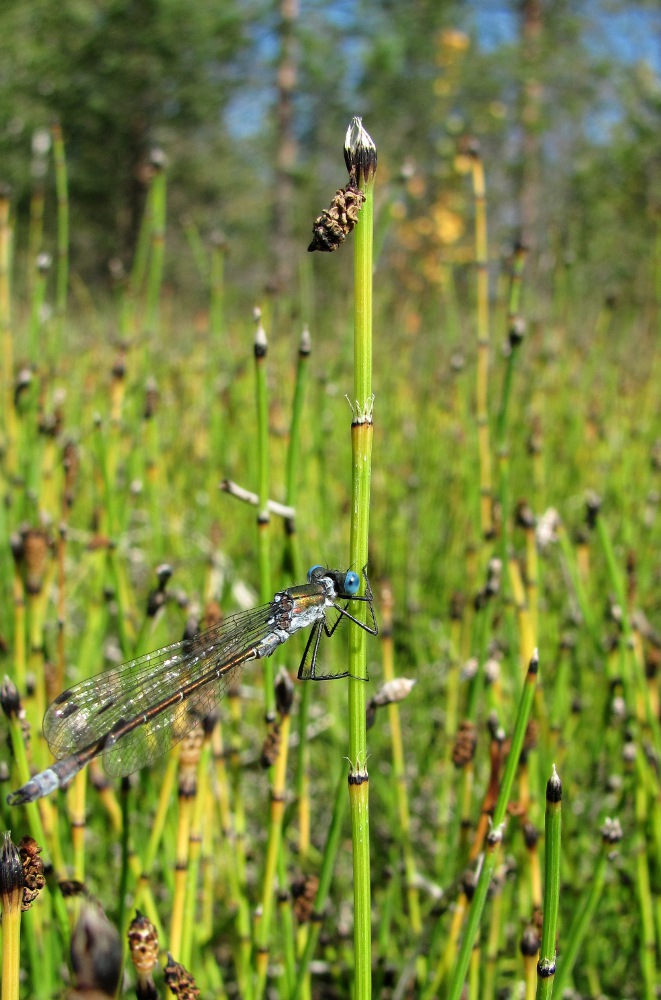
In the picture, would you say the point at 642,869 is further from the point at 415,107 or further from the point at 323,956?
the point at 415,107

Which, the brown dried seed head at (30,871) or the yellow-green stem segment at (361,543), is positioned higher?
the yellow-green stem segment at (361,543)

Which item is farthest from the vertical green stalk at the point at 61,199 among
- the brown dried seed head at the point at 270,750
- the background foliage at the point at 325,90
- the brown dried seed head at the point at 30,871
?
the background foliage at the point at 325,90

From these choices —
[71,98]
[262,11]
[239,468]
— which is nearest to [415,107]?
[262,11]

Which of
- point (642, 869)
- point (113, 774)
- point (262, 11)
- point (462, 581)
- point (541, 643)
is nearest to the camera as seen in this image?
point (113, 774)

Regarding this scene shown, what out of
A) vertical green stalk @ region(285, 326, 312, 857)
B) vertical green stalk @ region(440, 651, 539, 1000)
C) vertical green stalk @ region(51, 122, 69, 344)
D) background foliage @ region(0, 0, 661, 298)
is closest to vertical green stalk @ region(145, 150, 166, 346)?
vertical green stalk @ region(51, 122, 69, 344)

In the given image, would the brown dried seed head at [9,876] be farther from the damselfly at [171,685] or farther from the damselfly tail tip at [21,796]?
the damselfly at [171,685]
